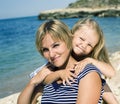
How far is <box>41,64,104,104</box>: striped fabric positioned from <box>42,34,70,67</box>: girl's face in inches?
7.9

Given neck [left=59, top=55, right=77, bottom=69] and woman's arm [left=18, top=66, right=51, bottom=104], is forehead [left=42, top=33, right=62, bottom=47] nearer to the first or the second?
neck [left=59, top=55, right=77, bottom=69]

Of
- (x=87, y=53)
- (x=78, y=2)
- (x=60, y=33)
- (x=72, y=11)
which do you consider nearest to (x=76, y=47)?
(x=87, y=53)

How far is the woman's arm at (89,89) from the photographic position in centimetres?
248

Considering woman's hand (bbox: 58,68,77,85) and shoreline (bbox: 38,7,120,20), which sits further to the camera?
shoreline (bbox: 38,7,120,20)

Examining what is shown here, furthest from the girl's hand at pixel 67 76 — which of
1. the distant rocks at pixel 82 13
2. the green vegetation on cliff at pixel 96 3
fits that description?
the green vegetation on cliff at pixel 96 3

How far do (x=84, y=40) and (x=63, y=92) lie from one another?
720mm

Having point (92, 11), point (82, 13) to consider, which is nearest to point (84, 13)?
point (82, 13)

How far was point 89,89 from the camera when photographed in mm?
2486

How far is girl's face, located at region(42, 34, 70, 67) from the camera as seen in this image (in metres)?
2.79

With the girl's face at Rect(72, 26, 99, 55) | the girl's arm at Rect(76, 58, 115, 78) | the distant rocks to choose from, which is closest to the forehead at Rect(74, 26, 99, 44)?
the girl's face at Rect(72, 26, 99, 55)

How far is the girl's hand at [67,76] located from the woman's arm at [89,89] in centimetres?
16

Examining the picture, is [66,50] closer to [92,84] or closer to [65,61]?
[65,61]

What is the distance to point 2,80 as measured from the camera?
11992 mm

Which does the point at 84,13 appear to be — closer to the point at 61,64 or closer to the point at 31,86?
the point at 31,86
